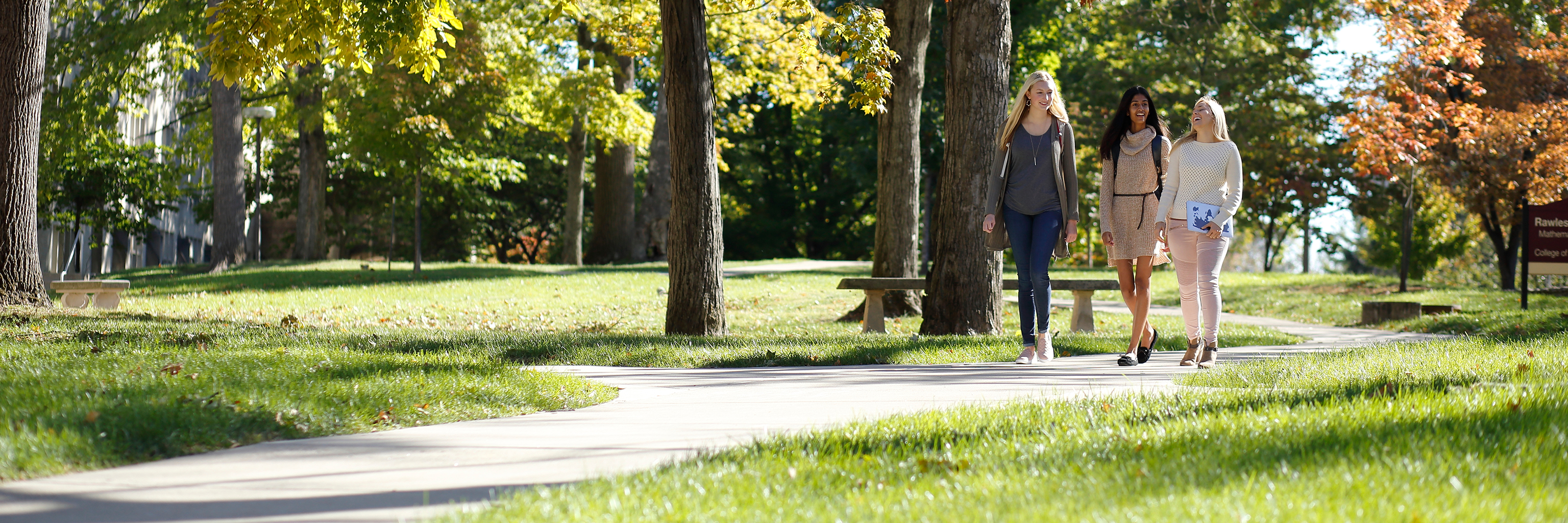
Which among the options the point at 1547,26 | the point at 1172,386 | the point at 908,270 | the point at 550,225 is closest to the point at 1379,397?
the point at 1172,386

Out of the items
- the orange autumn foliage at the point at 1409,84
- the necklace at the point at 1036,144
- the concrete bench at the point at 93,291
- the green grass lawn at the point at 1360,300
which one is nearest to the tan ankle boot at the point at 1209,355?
the necklace at the point at 1036,144

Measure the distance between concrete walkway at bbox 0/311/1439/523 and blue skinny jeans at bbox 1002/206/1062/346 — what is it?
0.70m

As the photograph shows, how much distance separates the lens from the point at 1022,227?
811cm

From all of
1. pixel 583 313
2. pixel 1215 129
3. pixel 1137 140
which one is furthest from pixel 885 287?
pixel 583 313

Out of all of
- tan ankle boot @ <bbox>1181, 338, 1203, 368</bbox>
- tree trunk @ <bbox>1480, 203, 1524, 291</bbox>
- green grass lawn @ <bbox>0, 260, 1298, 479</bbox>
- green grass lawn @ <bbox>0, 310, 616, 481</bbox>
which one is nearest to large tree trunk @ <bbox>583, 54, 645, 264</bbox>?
green grass lawn @ <bbox>0, 260, 1298, 479</bbox>

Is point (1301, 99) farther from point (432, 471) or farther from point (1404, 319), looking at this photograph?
point (432, 471)

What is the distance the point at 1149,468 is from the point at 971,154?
275 inches

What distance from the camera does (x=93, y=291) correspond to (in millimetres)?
14062

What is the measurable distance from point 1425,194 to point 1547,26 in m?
8.44

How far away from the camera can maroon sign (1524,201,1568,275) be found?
15477 mm

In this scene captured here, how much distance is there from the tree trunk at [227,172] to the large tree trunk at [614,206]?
8298 millimetres

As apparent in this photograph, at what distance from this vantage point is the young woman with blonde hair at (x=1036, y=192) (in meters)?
8.01

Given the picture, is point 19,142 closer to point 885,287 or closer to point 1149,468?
point 885,287

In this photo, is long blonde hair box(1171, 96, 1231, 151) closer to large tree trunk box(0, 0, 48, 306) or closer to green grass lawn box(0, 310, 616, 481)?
green grass lawn box(0, 310, 616, 481)
